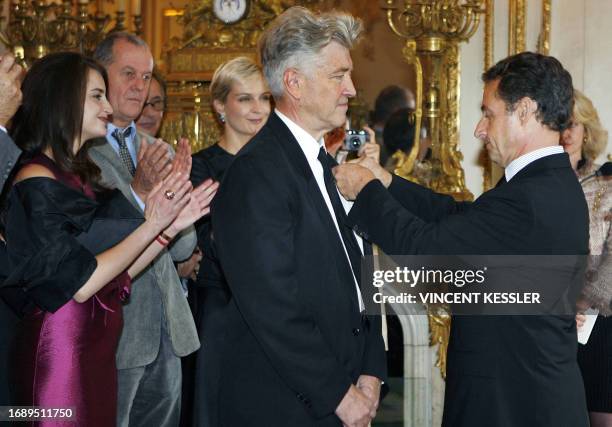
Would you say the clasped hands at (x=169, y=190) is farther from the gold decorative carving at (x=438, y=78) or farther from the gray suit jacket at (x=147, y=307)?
the gold decorative carving at (x=438, y=78)

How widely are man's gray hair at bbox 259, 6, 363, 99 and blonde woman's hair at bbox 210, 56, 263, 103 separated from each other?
127cm

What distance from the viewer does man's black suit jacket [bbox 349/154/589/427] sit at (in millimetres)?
2436

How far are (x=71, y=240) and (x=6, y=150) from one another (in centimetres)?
29

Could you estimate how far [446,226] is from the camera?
250 centimetres

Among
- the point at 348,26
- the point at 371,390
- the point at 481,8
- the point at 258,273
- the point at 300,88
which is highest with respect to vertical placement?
the point at 481,8

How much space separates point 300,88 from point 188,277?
144cm

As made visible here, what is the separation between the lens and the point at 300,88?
2.48 m

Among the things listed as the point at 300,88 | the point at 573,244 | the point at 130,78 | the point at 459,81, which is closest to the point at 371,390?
the point at 573,244

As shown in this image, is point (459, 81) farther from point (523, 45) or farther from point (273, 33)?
point (273, 33)

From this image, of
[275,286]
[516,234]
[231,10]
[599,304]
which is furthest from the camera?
[231,10]

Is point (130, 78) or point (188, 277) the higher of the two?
point (130, 78)

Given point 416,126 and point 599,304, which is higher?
point 416,126

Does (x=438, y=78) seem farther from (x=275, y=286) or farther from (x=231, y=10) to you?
(x=275, y=286)

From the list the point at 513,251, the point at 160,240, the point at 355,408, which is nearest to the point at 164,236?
the point at 160,240
